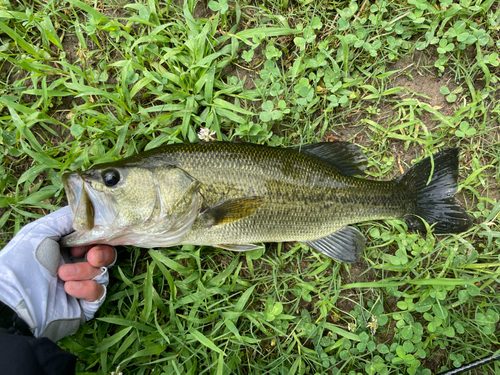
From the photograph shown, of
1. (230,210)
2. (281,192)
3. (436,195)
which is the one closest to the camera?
(230,210)

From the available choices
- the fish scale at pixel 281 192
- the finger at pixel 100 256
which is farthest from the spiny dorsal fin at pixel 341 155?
the finger at pixel 100 256

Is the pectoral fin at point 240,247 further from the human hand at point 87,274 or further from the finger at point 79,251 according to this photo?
the finger at point 79,251

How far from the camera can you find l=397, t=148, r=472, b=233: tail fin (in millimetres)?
2785

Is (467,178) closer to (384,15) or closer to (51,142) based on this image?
(384,15)

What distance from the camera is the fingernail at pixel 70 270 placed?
251cm

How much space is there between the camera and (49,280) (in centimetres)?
251

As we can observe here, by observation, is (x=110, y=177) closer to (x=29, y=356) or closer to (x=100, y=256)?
(x=100, y=256)

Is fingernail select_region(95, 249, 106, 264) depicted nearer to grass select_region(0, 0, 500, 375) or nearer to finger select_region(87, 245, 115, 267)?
finger select_region(87, 245, 115, 267)

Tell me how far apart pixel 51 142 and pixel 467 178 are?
4.22m

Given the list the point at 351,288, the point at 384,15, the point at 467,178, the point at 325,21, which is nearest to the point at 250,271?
the point at 351,288

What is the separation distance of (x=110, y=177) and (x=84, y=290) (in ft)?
3.51

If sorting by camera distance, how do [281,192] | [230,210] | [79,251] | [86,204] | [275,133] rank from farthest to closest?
[275,133] → [79,251] → [281,192] → [230,210] → [86,204]

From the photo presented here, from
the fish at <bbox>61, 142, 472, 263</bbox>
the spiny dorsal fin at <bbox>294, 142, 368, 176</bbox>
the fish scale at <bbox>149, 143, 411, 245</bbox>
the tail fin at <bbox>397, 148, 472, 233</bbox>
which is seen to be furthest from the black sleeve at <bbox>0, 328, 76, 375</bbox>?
the tail fin at <bbox>397, 148, 472, 233</bbox>

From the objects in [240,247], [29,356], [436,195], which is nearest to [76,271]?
[29,356]
